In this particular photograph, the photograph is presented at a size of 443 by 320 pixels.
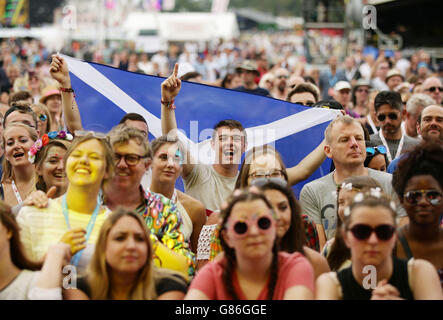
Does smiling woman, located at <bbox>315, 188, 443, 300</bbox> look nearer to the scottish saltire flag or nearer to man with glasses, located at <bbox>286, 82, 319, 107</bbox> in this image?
the scottish saltire flag

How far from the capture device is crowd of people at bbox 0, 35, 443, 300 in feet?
11.1

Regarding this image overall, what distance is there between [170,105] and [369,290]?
2.78 metres

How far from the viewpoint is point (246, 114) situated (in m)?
6.95

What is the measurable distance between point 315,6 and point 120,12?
1170 inches

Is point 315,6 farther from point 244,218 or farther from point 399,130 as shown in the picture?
point 244,218

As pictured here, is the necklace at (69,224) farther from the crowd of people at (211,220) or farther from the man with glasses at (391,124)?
the man with glasses at (391,124)

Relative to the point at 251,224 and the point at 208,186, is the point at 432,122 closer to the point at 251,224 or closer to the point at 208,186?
the point at 208,186

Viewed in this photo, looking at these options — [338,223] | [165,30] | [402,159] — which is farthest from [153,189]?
[165,30]

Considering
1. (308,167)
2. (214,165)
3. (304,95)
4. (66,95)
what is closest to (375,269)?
(214,165)

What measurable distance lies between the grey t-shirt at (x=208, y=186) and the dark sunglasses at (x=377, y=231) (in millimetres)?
2206

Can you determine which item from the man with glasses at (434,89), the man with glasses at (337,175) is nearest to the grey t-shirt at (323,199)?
the man with glasses at (337,175)

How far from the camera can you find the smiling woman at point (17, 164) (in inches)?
225

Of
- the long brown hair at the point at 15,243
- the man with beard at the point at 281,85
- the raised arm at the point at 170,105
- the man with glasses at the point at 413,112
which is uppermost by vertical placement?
the man with beard at the point at 281,85

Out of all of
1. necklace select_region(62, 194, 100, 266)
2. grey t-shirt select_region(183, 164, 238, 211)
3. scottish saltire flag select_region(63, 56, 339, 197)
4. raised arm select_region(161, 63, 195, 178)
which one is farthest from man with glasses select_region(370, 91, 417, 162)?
necklace select_region(62, 194, 100, 266)
